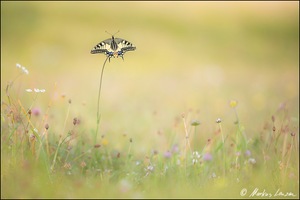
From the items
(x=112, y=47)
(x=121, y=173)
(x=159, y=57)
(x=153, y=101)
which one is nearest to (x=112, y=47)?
(x=112, y=47)

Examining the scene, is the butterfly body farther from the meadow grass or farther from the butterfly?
the meadow grass

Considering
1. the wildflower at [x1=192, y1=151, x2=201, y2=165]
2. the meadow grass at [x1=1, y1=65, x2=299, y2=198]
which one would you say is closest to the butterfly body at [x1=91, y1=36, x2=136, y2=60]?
the meadow grass at [x1=1, y1=65, x2=299, y2=198]

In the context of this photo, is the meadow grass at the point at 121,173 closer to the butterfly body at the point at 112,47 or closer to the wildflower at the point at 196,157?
the wildflower at the point at 196,157

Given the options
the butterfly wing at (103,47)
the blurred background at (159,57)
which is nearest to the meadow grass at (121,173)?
the butterfly wing at (103,47)

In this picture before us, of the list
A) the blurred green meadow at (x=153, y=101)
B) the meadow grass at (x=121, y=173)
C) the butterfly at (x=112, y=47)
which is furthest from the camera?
the butterfly at (x=112, y=47)

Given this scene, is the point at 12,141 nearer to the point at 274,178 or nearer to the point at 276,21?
the point at 274,178

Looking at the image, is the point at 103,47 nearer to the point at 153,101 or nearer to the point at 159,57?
the point at 153,101
